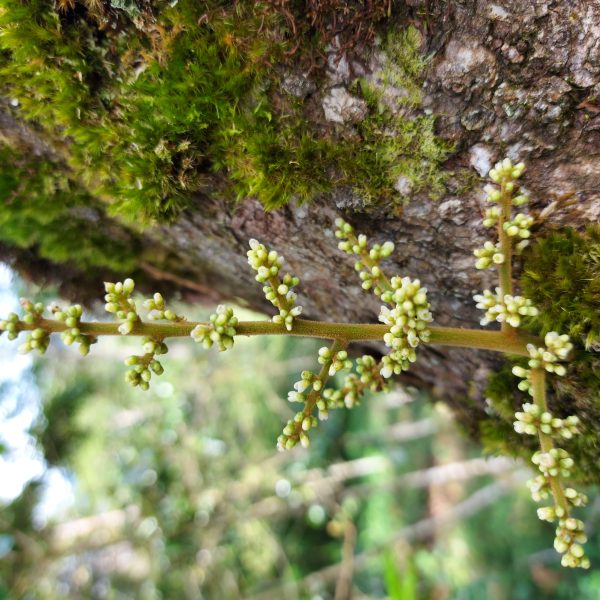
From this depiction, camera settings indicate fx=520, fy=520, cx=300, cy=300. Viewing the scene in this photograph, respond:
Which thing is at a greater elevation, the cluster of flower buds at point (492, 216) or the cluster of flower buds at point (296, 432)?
the cluster of flower buds at point (492, 216)

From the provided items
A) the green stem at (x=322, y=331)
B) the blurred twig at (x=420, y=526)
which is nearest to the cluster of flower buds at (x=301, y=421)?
the green stem at (x=322, y=331)

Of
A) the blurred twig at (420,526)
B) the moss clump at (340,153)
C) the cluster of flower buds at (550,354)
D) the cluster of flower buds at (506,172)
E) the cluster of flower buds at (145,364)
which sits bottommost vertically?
the blurred twig at (420,526)

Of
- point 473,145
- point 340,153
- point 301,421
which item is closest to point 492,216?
point 473,145

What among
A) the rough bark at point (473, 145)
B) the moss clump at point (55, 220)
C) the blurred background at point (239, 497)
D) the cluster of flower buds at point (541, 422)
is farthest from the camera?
the blurred background at point (239, 497)

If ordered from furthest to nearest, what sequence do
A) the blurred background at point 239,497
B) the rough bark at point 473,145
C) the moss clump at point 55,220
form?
the blurred background at point 239,497 < the moss clump at point 55,220 < the rough bark at point 473,145

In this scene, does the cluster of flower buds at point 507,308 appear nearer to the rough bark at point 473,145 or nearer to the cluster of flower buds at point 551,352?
the cluster of flower buds at point 551,352

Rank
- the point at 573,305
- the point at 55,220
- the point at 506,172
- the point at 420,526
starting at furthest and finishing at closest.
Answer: the point at 420,526, the point at 55,220, the point at 573,305, the point at 506,172

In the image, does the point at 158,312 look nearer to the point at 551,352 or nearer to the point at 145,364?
the point at 145,364
